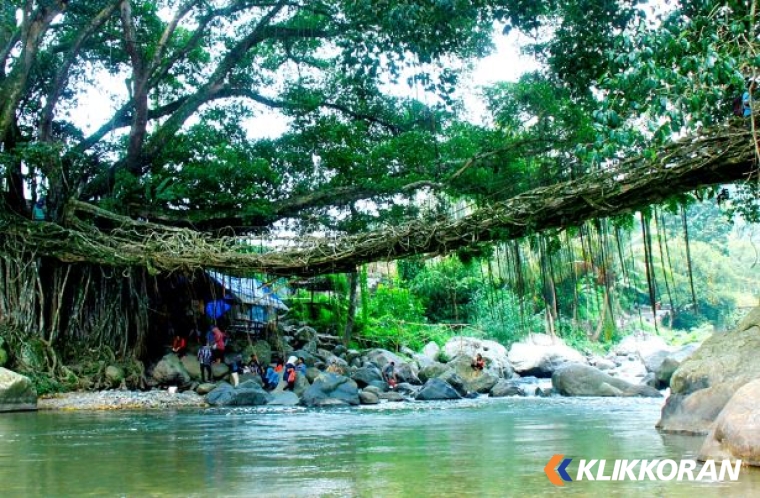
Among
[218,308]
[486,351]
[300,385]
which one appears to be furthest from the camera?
[486,351]

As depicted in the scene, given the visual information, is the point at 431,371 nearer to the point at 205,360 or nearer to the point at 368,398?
the point at 368,398

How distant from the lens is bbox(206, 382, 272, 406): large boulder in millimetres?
12094

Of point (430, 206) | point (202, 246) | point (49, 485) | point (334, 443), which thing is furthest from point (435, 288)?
point (49, 485)

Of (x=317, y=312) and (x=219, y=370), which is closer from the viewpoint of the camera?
(x=219, y=370)

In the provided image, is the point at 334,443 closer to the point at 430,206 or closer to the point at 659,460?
the point at 659,460

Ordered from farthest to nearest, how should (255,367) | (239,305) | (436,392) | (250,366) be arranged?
(239,305) < (250,366) < (255,367) < (436,392)

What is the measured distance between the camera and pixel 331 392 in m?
12.8

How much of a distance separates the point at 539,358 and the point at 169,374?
36.7ft

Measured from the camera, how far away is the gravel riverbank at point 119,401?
1108 cm

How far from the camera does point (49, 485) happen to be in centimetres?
409

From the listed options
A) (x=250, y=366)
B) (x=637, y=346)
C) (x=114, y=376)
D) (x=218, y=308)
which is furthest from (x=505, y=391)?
(x=637, y=346)

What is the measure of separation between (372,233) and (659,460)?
6.42 metres

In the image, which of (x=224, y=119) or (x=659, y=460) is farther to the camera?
(x=224, y=119)

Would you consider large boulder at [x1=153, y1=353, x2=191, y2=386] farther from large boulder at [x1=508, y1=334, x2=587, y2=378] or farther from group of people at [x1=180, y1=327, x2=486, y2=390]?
large boulder at [x1=508, y1=334, x2=587, y2=378]
